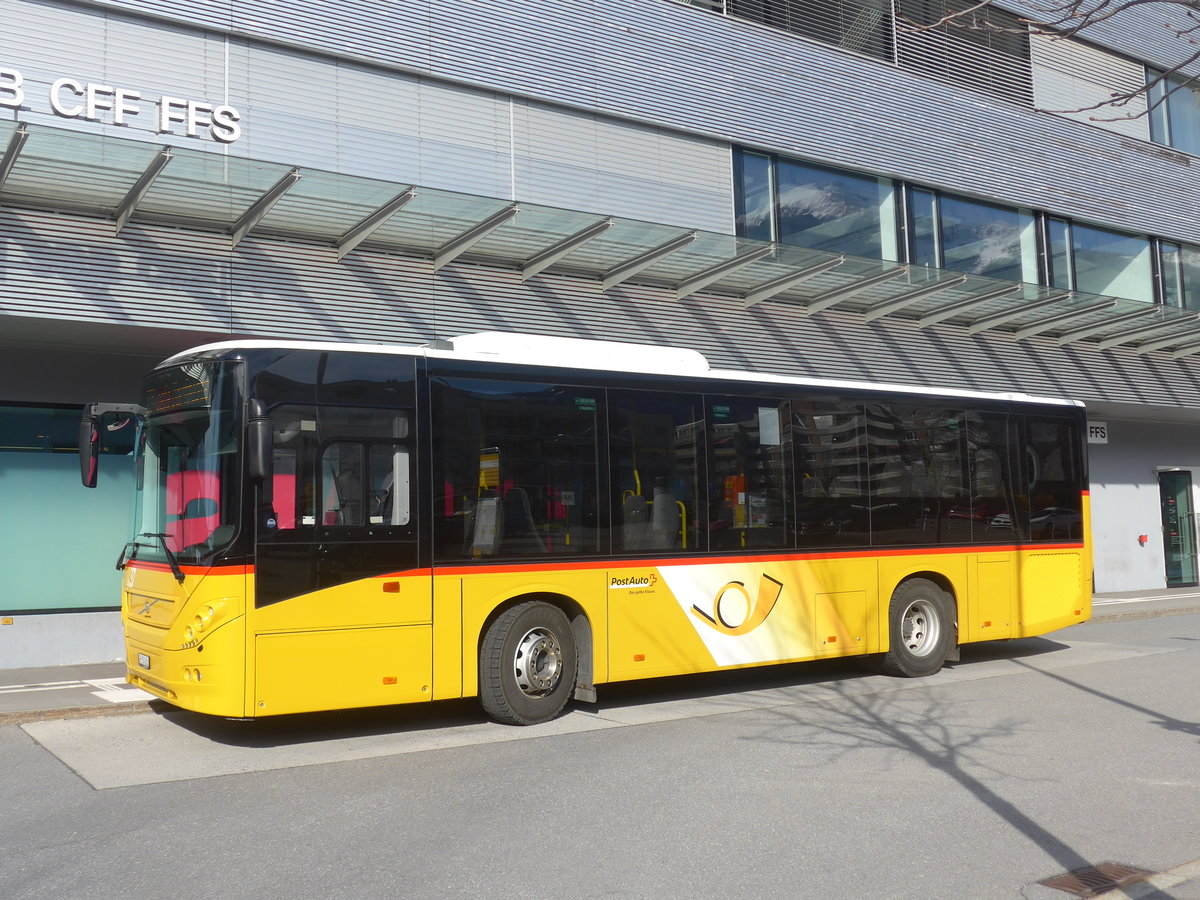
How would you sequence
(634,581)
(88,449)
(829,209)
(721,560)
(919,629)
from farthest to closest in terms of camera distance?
(829,209) < (919,629) < (721,560) < (634,581) < (88,449)

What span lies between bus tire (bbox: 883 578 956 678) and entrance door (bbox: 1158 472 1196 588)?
15.7m

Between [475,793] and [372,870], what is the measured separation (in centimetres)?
163

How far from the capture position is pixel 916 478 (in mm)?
12250

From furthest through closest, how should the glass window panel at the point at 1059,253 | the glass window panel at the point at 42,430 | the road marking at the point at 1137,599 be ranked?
the glass window panel at the point at 1059,253
the road marking at the point at 1137,599
the glass window panel at the point at 42,430

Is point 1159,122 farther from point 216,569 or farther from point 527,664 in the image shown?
point 216,569

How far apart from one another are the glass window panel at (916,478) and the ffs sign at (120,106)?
8018 mm

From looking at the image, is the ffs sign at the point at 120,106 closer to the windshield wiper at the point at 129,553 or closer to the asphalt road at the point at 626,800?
the windshield wiper at the point at 129,553

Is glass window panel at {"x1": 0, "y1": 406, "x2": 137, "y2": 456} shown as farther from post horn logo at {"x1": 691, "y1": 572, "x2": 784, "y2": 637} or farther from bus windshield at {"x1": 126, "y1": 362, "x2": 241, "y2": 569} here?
post horn logo at {"x1": 691, "y1": 572, "x2": 784, "y2": 637}

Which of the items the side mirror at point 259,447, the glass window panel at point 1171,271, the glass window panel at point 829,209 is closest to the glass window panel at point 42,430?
the side mirror at point 259,447

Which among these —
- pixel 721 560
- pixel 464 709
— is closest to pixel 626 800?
pixel 464 709

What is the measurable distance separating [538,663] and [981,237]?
1559 centimetres

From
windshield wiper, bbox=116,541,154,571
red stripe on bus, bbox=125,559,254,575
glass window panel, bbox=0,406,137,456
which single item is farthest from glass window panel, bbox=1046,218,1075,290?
red stripe on bus, bbox=125,559,254,575

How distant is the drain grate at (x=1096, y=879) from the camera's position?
5105 millimetres

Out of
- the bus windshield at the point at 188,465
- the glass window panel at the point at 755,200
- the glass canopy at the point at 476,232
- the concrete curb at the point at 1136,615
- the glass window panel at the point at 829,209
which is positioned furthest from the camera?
the concrete curb at the point at 1136,615
